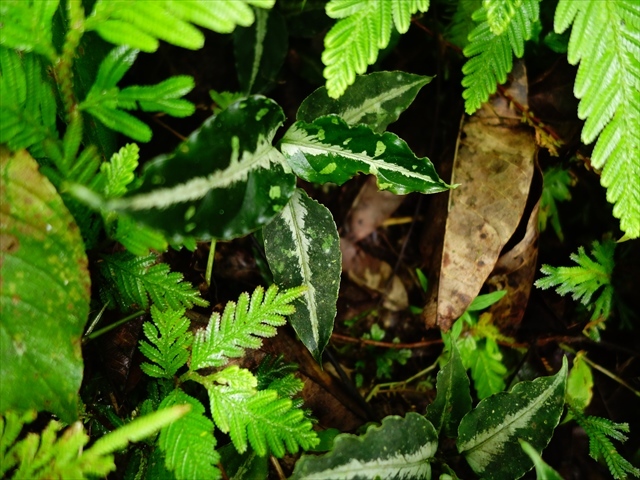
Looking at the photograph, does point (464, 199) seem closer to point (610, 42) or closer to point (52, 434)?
point (610, 42)

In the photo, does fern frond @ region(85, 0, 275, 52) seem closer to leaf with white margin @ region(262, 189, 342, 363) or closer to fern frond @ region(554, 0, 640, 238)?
leaf with white margin @ region(262, 189, 342, 363)

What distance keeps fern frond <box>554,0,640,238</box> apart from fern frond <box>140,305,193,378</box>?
3.65ft

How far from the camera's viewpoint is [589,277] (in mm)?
1638

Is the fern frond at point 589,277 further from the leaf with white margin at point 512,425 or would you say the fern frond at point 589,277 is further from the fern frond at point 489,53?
the fern frond at point 489,53

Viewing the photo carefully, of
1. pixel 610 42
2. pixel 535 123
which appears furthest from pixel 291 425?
pixel 535 123

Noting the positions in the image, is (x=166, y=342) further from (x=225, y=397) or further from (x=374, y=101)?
(x=374, y=101)

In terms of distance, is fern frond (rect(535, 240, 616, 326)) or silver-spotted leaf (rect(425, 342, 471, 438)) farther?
fern frond (rect(535, 240, 616, 326))

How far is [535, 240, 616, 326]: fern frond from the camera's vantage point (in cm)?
161

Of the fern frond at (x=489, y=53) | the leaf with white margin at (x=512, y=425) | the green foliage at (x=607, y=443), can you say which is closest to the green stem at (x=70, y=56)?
the fern frond at (x=489, y=53)

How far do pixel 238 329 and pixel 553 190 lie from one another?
1.30 meters

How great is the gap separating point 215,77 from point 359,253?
927 mm

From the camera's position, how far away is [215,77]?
1.83 metres

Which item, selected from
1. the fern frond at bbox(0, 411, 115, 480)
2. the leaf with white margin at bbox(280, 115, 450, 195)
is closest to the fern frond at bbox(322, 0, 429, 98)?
the leaf with white margin at bbox(280, 115, 450, 195)

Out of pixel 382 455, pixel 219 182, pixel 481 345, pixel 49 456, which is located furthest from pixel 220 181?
pixel 481 345
